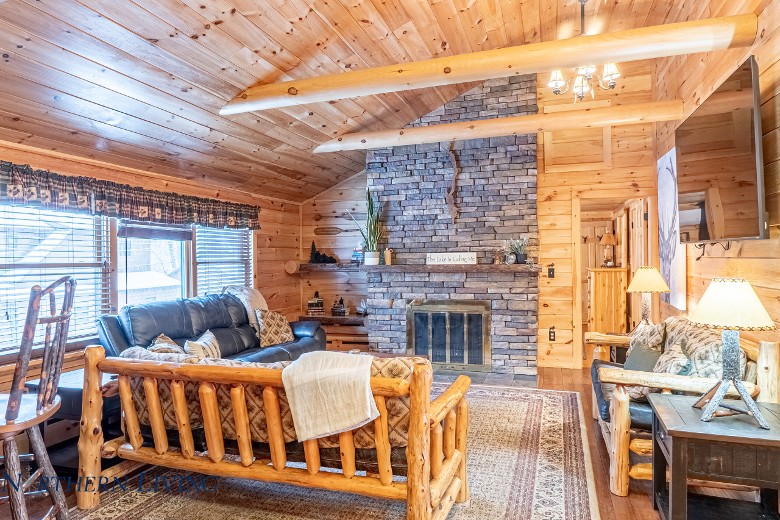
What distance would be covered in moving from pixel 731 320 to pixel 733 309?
0.05 metres

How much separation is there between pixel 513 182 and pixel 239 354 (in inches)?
140

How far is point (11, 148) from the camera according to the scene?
322 cm

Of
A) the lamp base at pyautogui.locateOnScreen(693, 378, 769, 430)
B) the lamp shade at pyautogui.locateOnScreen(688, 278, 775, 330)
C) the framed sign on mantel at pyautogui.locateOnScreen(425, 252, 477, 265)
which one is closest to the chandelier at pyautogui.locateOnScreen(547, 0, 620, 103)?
the framed sign on mantel at pyautogui.locateOnScreen(425, 252, 477, 265)

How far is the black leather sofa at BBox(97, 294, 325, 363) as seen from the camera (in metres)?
3.54

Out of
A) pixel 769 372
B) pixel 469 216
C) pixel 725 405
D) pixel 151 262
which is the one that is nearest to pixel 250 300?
pixel 151 262

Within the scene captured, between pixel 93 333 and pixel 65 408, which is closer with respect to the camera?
pixel 65 408

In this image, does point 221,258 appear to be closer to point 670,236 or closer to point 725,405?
point 670,236

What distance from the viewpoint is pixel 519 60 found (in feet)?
10.4

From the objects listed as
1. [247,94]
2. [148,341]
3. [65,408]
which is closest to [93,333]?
[148,341]

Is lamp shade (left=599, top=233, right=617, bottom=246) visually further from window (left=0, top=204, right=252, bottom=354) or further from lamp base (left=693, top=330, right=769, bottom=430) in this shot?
lamp base (left=693, top=330, right=769, bottom=430)

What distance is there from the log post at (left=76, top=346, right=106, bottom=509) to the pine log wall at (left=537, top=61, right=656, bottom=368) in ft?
15.0

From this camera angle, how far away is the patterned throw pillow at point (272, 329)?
15.7ft

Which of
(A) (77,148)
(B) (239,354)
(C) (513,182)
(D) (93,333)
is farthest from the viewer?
(C) (513,182)

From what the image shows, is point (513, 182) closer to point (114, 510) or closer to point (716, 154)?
point (716, 154)
